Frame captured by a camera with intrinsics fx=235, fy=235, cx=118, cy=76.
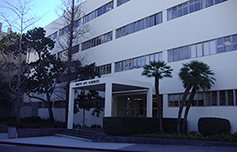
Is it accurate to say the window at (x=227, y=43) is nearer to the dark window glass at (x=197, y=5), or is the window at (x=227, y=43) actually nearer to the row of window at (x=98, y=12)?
the dark window glass at (x=197, y=5)

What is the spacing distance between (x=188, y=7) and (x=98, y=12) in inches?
594

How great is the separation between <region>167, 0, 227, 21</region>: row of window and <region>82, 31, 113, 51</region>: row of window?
367 inches

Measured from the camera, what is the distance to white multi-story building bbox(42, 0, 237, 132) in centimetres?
1852

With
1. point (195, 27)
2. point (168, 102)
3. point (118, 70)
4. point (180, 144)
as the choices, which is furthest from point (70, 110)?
point (195, 27)

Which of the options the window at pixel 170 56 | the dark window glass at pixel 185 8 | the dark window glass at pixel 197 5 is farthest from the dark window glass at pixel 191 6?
the window at pixel 170 56

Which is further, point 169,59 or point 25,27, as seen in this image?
point 25,27

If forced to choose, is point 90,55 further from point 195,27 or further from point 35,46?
point 195,27

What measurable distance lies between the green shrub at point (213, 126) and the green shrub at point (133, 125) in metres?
2.87

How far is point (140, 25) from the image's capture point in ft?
85.0

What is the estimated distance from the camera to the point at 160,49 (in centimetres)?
2331

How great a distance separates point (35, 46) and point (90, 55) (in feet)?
25.3

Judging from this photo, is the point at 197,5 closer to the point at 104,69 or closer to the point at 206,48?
the point at 206,48

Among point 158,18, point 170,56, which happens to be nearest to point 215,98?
point 170,56

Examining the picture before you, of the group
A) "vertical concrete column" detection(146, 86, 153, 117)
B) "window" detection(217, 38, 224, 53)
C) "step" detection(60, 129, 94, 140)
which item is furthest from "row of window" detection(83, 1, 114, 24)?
"step" detection(60, 129, 94, 140)
